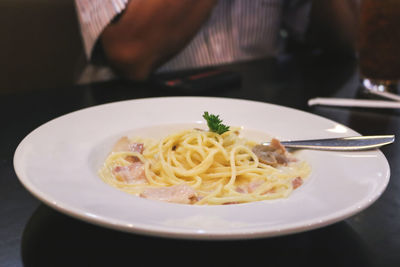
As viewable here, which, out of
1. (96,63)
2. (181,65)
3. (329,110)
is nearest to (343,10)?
(181,65)

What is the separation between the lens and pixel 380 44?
195cm

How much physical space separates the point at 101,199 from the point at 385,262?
0.55 metres

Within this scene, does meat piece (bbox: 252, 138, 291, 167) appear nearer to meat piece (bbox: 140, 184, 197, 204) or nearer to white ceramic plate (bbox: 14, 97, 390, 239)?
white ceramic plate (bbox: 14, 97, 390, 239)

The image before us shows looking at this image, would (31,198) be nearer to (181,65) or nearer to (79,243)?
(79,243)

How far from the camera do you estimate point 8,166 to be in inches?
45.7

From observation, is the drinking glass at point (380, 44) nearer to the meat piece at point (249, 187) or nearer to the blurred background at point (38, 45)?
the meat piece at point (249, 187)

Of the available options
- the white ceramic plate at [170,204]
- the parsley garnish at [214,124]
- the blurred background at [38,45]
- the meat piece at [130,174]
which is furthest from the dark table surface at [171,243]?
the blurred background at [38,45]

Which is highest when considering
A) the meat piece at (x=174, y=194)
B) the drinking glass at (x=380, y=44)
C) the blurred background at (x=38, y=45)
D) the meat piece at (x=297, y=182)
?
the drinking glass at (x=380, y=44)

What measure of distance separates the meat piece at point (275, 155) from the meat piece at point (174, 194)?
0.36 meters

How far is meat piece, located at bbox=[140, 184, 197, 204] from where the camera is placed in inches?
35.5

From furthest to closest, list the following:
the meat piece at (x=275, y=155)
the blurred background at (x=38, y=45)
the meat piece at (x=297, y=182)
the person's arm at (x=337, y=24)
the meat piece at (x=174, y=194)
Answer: the person's arm at (x=337, y=24), the blurred background at (x=38, y=45), the meat piece at (x=275, y=155), the meat piece at (x=297, y=182), the meat piece at (x=174, y=194)

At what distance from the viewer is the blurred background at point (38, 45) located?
2588 millimetres

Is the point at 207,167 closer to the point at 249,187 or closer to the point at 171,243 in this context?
the point at 249,187

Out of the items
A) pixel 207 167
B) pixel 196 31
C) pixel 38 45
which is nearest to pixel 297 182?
pixel 207 167
